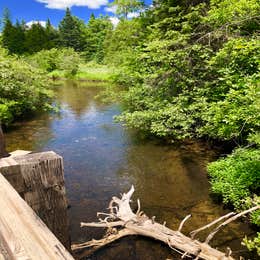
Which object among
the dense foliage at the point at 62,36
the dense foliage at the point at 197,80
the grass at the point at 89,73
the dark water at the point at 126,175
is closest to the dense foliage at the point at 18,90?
the dense foliage at the point at 197,80

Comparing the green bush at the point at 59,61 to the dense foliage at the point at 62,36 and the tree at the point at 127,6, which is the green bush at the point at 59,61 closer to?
the dense foliage at the point at 62,36

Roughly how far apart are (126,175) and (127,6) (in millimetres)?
8954

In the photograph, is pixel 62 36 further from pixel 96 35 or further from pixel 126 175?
pixel 126 175

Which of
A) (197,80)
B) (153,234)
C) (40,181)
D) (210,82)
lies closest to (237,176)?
(153,234)

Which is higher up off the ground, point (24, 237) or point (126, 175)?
point (24, 237)

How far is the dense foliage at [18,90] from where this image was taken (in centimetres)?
1217

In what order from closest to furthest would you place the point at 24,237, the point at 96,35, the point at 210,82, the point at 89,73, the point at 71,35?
the point at 24,237 < the point at 210,82 < the point at 89,73 < the point at 96,35 < the point at 71,35

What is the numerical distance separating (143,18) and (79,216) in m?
10.6

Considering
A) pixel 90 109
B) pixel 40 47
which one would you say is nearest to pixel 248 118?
pixel 90 109

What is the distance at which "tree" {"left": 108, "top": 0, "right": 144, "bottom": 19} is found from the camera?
12796 mm

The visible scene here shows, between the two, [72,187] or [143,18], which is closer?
[72,187]

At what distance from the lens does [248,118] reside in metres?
5.41

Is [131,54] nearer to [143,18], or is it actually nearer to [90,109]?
[143,18]

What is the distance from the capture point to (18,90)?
13.1 metres
